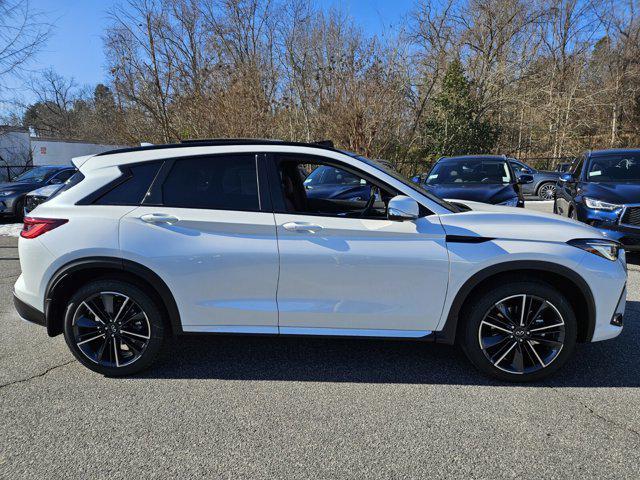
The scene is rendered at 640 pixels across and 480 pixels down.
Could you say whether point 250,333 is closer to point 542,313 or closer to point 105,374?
point 105,374

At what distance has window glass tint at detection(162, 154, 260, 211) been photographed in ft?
11.2

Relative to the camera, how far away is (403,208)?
3145 mm

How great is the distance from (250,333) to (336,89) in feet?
46.7

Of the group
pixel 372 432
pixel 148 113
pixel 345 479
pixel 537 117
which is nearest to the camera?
pixel 345 479

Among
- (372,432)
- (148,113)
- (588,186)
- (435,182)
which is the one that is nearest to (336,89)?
(148,113)

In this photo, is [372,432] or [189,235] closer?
[372,432]

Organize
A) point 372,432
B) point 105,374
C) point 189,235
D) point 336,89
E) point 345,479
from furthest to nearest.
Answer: point 336,89 → point 105,374 → point 189,235 → point 372,432 → point 345,479

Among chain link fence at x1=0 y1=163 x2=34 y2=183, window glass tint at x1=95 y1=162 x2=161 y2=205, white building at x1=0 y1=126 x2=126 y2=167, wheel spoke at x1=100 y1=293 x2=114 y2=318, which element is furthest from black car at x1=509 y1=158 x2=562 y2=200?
chain link fence at x1=0 y1=163 x2=34 y2=183

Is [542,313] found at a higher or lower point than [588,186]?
lower

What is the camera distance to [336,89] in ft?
53.2

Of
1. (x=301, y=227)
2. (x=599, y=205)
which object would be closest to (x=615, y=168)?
(x=599, y=205)

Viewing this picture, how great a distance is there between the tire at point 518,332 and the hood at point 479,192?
4.47 m

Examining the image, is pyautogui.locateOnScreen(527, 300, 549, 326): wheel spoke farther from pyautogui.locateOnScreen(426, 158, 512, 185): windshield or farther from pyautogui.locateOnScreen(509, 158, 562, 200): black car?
pyautogui.locateOnScreen(509, 158, 562, 200): black car

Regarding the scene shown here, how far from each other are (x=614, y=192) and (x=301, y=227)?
5721mm
